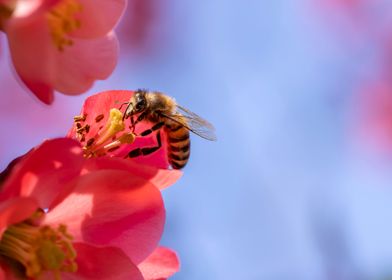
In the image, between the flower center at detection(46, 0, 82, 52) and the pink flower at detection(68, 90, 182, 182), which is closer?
the flower center at detection(46, 0, 82, 52)

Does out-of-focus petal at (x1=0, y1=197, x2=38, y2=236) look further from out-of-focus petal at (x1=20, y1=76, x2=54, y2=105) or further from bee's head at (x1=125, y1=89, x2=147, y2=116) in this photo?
bee's head at (x1=125, y1=89, x2=147, y2=116)

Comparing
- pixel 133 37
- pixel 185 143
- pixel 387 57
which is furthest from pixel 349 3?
pixel 185 143

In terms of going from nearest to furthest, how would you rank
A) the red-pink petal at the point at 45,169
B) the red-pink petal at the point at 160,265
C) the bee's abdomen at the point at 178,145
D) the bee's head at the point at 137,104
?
the red-pink petal at the point at 45,169 < the red-pink petal at the point at 160,265 < the bee's head at the point at 137,104 < the bee's abdomen at the point at 178,145

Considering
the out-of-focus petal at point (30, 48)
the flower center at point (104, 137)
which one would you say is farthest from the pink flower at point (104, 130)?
the out-of-focus petal at point (30, 48)

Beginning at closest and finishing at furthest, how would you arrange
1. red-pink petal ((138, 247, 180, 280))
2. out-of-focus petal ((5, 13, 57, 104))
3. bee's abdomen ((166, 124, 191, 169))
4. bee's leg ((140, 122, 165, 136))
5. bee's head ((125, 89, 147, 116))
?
out-of-focus petal ((5, 13, 57, 104)), red-pink petal ((138, 247, 180, 280)), bee's leg ((140, 122, 165, 136)), bee's head ((125, 89, 147, 116)), bee's abdomen ((166, 124, 191, 169))

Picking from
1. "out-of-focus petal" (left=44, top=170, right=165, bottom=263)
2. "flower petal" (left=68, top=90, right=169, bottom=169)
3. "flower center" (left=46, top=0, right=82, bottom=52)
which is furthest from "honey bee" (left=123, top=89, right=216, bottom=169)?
"flower center" (left=46, top=0, right=82, bottom=52)

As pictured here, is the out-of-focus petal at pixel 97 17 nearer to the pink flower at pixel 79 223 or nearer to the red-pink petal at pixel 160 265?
the pink flower at pixel 79 223

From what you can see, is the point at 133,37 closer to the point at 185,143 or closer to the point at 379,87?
the point at 379,87

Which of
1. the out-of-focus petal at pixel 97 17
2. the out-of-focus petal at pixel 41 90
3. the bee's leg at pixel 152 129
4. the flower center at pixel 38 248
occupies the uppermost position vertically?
the bee's leg at pixel 152 129
